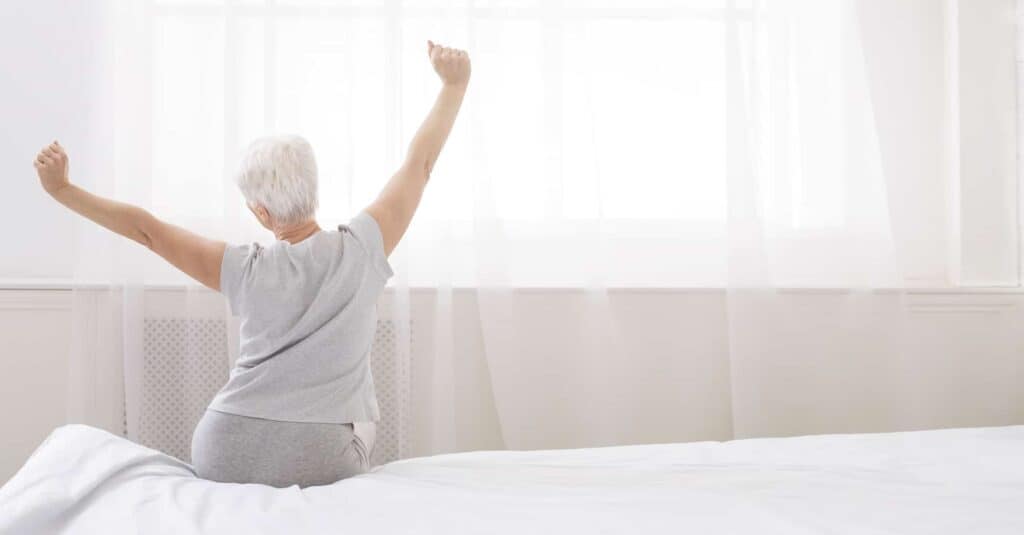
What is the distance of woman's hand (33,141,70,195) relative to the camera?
5.71ft

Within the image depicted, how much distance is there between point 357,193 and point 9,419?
1.16m

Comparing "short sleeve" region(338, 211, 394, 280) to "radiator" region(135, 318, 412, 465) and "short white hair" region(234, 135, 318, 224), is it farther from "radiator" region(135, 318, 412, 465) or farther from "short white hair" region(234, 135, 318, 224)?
"radiator" region(135, 318, 412, 465)

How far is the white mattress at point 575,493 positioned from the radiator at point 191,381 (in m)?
0.94

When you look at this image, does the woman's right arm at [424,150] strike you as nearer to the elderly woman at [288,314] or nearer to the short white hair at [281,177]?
the elderly woman at [288,314]

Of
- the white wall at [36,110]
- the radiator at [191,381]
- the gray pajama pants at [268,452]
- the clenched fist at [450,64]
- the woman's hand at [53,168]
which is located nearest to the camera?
the gray pajama pants at [268,452]

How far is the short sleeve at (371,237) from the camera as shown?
1.74 metres

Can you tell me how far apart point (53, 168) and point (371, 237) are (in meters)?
0.60

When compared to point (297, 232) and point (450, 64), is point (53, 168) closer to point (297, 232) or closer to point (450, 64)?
point (297, 232)

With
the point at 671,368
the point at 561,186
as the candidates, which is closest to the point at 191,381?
the point at 561,186

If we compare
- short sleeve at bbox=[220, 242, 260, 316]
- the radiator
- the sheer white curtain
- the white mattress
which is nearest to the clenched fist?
short sleeve at bbox=[220, 242, 260, 316]

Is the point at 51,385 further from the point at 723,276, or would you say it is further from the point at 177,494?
the point at 723,276

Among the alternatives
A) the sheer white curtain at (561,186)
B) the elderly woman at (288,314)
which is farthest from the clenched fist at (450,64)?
the sheer white curtain at (561,186)

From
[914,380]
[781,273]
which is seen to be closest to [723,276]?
[781,273]

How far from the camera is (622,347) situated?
2682 millimetres
